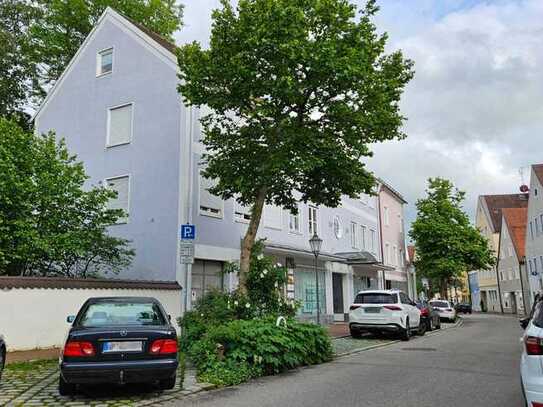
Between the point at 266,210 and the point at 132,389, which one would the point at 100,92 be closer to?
the point at 266,210

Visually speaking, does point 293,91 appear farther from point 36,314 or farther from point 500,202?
point 500,202

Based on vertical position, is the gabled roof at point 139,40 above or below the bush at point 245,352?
above

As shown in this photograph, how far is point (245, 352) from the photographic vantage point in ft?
33.2

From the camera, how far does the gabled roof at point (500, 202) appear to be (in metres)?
71.4

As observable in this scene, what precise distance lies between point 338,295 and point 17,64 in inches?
836

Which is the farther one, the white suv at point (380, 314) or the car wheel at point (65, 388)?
the white suv at point (380, 314)

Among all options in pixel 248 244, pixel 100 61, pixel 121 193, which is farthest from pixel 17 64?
pixel 248 244

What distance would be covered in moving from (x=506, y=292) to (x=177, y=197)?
53.6 m

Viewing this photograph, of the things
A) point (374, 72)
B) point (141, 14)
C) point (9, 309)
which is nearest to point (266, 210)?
point (374, 72)

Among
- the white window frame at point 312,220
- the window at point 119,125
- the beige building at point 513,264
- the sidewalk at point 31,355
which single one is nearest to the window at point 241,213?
the window at point 119,125

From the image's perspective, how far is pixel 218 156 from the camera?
15445 mm

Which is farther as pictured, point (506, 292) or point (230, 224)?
point (506, 292)

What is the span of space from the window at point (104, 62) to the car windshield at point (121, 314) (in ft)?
52.3

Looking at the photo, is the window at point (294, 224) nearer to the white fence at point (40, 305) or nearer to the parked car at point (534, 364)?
the white fence at point (40, 305)
